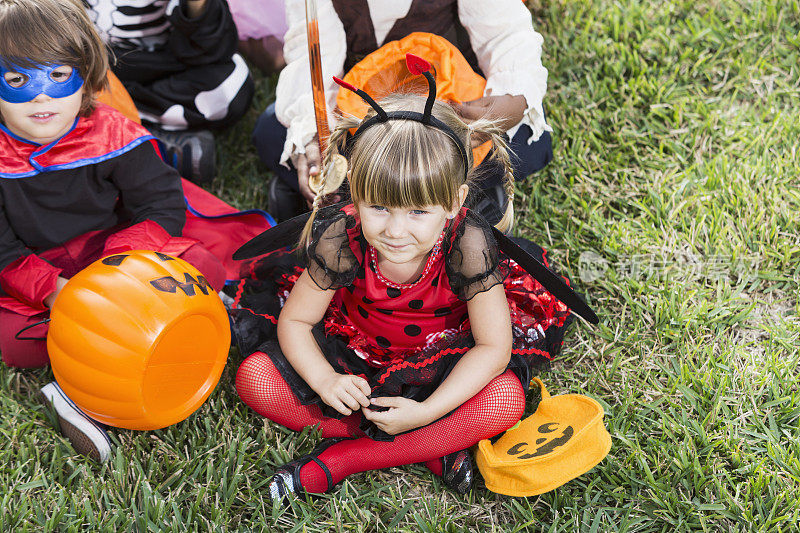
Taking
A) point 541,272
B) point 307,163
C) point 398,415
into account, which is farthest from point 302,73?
point 398,415

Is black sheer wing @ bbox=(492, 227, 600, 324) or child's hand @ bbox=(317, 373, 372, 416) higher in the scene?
black sheer wing @ bbox=(492, 227, 600, 324)

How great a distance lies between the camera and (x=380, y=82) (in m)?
2.36

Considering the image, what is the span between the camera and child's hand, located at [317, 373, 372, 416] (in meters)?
1.99

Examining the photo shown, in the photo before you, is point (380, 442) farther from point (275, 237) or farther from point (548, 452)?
point (275, 237)

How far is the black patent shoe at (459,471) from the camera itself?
202 cm

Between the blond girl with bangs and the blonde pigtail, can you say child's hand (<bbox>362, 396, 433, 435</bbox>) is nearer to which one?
the blond girl with bangs

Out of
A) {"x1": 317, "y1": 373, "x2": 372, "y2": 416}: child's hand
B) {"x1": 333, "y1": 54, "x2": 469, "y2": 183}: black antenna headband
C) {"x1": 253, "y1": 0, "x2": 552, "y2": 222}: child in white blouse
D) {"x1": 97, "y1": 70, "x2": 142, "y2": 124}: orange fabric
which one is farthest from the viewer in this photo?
{"x1": 97, "y1": 70, "x2": 142, "y2": 124}: orange fabric

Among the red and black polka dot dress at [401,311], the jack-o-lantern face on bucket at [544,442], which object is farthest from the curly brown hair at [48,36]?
the jack-o-lantern face on bucket at [544,442]

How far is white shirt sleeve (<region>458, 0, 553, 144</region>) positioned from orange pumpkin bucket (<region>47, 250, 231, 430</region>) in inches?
44.4

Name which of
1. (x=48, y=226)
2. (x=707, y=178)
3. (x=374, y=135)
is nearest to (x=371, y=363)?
(x=374, y=135)

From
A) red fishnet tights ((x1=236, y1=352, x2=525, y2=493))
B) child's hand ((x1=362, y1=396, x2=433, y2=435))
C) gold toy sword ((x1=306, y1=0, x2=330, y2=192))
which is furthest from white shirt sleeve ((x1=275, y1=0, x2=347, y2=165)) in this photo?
child's hand ((x1=362, y1=396, x2=433, y2=435))

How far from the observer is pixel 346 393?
1.99m

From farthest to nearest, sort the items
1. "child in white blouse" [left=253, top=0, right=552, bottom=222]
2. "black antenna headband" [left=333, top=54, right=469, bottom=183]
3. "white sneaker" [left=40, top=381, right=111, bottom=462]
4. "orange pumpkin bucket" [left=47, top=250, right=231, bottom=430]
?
"child in white blouse" [left=253, top=0, right=552, bottom=222], "white sneaker" [left=40, top=381, right=111, bottom=462], "orange pumpkin bucket" [left=47, top=250, right=231, bottom=430], "black antenna headband" [left=333, top=54, right=469, bottom=183]

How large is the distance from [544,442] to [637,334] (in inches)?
22.7
